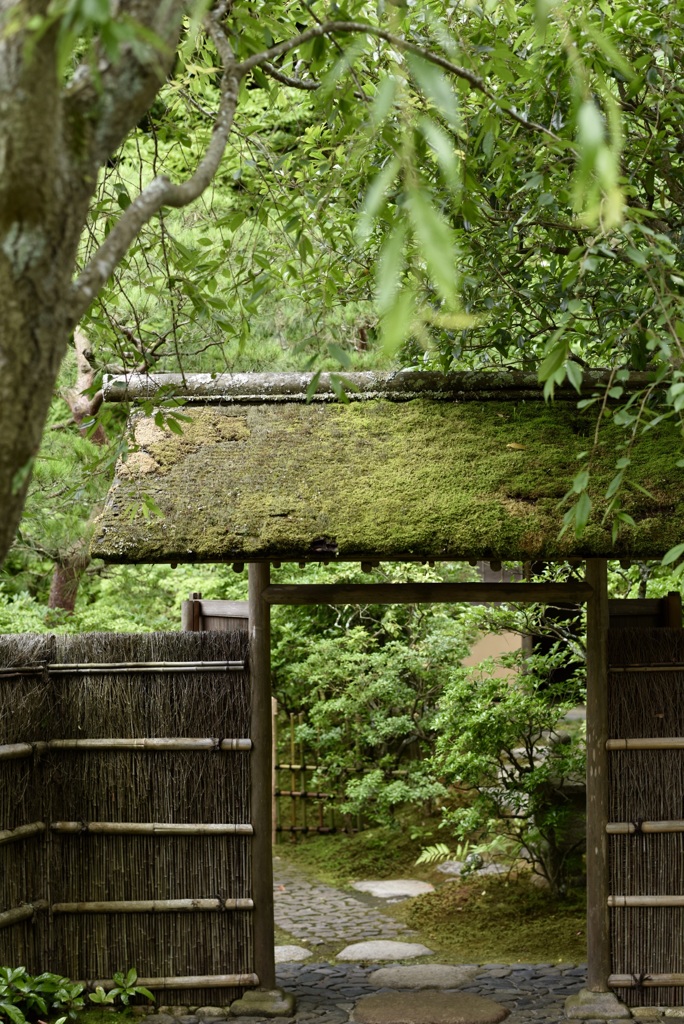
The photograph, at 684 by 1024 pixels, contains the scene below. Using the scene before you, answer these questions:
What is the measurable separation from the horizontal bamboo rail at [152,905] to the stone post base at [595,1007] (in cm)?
167

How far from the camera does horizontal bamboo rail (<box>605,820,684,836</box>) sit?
5.27m

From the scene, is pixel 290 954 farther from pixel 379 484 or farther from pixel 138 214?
pixel 138 214

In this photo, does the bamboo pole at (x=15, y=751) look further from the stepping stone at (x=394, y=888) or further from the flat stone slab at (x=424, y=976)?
the stepping stone at (x=394, y=888)

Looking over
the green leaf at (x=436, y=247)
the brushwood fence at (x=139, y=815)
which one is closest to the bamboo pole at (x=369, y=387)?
the brushwood fence at (x=139, y=815)

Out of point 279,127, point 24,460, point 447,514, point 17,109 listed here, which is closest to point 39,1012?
point 447,514

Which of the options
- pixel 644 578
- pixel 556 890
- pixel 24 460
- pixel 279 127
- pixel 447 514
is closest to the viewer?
pixel 24 460

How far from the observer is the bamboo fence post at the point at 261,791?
533cm

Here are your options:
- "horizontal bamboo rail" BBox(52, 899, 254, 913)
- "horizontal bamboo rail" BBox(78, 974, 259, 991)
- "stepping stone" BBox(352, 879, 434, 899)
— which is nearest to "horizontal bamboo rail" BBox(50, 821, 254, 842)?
"horizontal bamboo rail" BBox(52, 899, 254, 913)

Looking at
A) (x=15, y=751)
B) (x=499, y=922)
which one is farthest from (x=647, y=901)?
(x=15, y=751)

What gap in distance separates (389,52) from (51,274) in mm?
3703

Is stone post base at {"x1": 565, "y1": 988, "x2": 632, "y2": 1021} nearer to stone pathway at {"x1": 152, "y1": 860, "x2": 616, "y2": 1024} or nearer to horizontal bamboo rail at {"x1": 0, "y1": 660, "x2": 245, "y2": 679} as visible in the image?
stone pathway at {"x1": 152, "y1": 860, "x2": 616, "y2": 1024}

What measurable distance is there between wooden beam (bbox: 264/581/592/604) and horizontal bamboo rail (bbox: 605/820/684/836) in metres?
1.15

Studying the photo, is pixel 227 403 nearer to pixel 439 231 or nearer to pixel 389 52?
pixel 389 52

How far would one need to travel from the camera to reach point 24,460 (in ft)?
5.89
